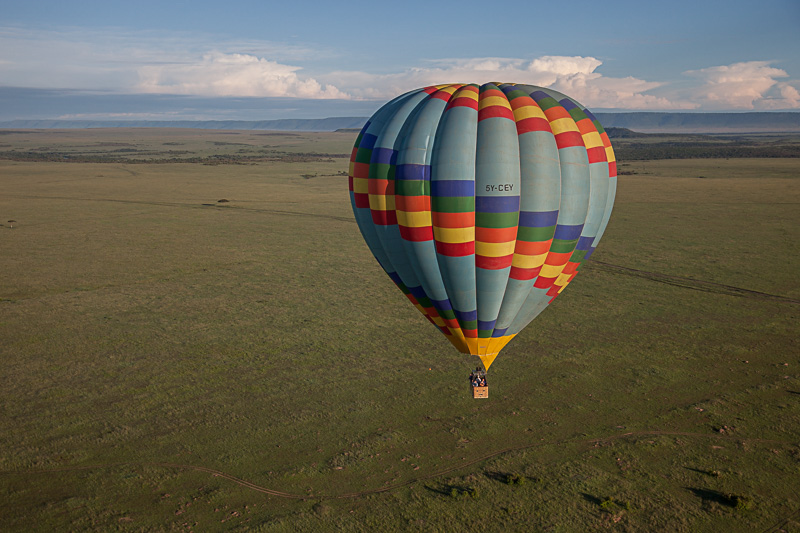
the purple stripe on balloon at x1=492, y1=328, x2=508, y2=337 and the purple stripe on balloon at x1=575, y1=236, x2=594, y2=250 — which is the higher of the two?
the purple stripe on balloon at x1=575, y1=236, x2=594, y2=250

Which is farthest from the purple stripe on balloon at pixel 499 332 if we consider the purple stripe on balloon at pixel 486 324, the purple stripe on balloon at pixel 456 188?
the purple stripe on balloon at pixel 456 188

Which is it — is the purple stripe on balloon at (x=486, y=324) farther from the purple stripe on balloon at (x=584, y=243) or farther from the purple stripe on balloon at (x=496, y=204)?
the purple stripe on balloon at (x=584, y=243)

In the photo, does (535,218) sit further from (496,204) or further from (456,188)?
(456,188)

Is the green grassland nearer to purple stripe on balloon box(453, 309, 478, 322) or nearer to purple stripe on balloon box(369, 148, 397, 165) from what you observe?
purple stripe on balloon box(453, 309, 478, 322)

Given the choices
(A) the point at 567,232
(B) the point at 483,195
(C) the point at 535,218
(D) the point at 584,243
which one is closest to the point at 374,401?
(B) the point at 483,195

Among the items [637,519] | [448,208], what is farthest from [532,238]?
[637,519]

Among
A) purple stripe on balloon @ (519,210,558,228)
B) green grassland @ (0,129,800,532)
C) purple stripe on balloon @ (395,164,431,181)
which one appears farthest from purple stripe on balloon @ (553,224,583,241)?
green grassland @ (0,129,800,532)
